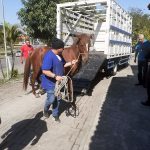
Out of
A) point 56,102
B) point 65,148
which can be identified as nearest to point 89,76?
point 56,102

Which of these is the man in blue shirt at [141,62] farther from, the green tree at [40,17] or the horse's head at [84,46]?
the green tree at [40,17]

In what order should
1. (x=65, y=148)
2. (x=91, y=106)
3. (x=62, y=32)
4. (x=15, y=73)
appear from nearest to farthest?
(x=65, y=148) → (x=91, y=106) → (x=62, y=32) → (x=15, y=73)

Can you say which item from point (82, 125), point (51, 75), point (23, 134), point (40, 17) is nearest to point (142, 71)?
point (82, 125)

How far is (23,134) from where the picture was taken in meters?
5.51

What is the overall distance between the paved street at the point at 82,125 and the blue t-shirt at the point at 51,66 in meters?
0.91

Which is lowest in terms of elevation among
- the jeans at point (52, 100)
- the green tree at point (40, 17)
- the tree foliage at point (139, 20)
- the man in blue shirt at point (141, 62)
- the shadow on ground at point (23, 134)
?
the shadow on ground at point (23, 134)

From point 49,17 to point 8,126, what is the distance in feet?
43.1

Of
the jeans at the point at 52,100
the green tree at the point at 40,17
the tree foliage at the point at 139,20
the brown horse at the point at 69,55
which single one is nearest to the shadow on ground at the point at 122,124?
the jeans at the point at 52,100

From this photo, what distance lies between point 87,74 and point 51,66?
13.3 feet

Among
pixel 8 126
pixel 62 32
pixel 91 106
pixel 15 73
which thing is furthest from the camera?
pixel 15 73

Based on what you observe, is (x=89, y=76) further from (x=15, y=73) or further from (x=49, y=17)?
(x=49, y=17)

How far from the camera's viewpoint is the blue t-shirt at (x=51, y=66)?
5.68 metres

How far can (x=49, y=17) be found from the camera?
18188mm

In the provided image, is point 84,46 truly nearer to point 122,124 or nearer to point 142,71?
point 122,124
